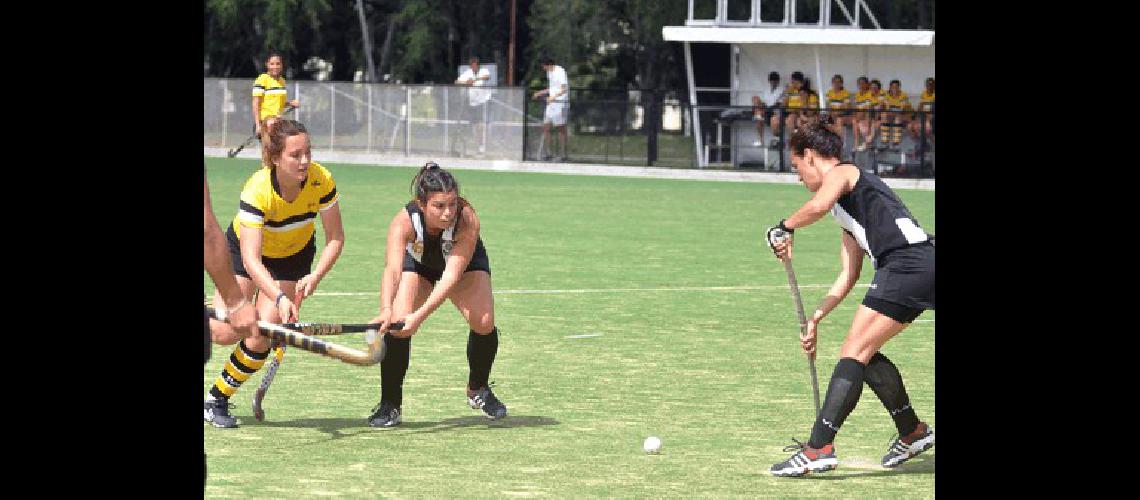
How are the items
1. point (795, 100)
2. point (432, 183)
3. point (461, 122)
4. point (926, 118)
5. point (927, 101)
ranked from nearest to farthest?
point (432, 183)
point (926, 118)
point (927, 101)
point (795, 100)
point (461, 122)

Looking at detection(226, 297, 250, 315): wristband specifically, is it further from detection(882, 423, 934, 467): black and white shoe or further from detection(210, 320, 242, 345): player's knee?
detection(882, 423, 934, 467): black and white shoe

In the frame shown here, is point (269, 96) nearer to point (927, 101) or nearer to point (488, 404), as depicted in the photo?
point (927, 101)

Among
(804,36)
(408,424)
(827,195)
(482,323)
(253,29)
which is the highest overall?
(253,29)

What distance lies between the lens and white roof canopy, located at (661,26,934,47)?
38.8m

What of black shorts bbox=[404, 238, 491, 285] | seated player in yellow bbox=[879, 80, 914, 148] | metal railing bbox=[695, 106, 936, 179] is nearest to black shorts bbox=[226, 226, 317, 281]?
black shorts bbox=[404, 238, 491, 285]

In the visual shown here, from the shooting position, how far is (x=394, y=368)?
391 inches

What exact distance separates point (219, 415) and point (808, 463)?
9.93 feet

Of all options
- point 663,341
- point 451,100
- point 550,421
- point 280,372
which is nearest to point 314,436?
point 550,421

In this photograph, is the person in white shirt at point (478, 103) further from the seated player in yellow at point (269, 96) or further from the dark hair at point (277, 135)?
the dark hair at point (277, 135)

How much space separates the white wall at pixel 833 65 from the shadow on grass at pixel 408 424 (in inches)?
1200

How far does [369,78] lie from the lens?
2304 inches

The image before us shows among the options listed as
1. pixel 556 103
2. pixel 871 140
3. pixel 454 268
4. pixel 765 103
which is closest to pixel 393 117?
pixel 556 103
